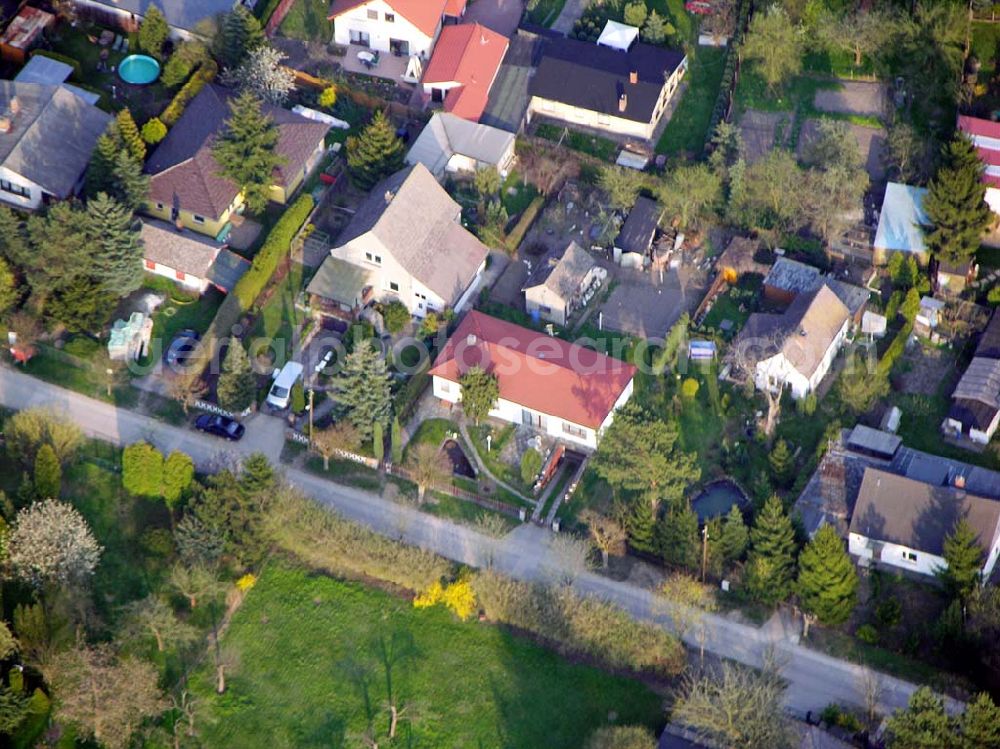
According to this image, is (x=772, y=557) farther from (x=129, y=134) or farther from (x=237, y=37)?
(x=237, y=37)

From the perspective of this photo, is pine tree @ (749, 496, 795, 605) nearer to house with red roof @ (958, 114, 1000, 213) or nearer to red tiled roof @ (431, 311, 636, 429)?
red tiled roof @ (431, 311, 636, 429)

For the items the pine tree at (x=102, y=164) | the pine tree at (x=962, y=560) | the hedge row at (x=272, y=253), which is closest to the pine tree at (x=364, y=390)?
the hedge row at (x=272, y=253)

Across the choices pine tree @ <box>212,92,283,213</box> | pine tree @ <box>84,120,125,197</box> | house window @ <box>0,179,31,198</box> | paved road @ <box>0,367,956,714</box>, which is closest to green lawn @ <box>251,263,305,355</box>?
pine tree @ <box>212,92,283,213</box>

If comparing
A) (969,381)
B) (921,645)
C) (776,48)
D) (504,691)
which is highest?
(776,48)

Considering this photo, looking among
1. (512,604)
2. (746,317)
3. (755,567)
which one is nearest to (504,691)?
(512,604)

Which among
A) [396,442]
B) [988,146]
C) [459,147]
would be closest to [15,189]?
[459,147]

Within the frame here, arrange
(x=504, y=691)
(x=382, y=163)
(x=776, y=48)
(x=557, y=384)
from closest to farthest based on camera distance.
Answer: (x=504, y=691) → (x=557, y=384) → (x=382, y=163) → (x=776, y=48)

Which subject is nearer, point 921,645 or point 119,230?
point 921,645

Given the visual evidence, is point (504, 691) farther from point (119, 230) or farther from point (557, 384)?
point (119, 230)
